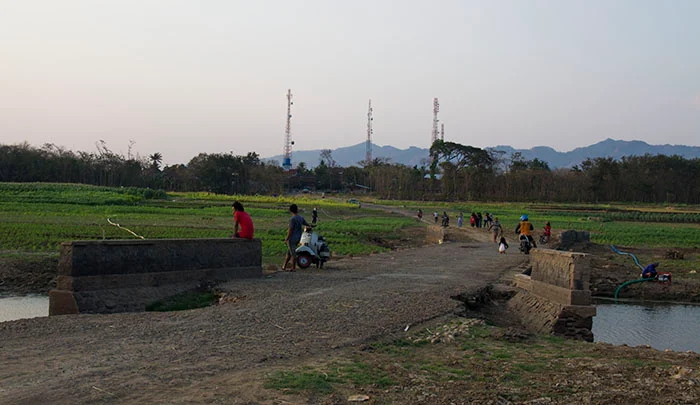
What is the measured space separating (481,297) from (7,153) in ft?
288

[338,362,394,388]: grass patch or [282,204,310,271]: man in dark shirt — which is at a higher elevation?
[282,204,310,271]: man in dark shirt

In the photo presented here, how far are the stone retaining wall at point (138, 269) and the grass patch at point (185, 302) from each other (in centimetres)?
20

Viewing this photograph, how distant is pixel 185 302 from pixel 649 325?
12829mm

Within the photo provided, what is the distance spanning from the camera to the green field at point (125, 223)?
28078 mm

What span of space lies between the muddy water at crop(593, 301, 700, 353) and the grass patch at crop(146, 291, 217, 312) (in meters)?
9.08

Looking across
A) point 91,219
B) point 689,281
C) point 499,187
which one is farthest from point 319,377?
point 499,187

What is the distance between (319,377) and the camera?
655 centimetres

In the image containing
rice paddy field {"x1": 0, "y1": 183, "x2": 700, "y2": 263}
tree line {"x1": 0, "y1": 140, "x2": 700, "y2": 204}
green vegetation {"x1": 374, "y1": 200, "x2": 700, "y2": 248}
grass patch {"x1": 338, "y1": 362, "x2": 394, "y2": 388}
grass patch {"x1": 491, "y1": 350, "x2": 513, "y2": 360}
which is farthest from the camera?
tree line {"x1": 0, "y1": 140, "x2": 700, "y2": 204}

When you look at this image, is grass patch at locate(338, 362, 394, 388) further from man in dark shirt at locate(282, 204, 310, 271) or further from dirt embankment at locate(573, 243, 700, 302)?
dirt embankment at locate(573, 243, 700, 302)

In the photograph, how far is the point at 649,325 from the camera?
17734mm

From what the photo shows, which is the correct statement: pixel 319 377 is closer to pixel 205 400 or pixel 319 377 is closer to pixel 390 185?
pixel 205 400

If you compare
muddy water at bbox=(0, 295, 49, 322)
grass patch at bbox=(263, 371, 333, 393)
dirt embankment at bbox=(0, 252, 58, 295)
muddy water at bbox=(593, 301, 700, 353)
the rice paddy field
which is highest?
grass patch at bbox=(263, 371, 333, 393)

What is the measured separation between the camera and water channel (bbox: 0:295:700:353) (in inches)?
595

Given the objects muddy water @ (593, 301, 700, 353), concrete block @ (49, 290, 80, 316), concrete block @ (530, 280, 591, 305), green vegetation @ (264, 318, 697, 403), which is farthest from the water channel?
green vegetation @ (264, 318, 697, 403)
